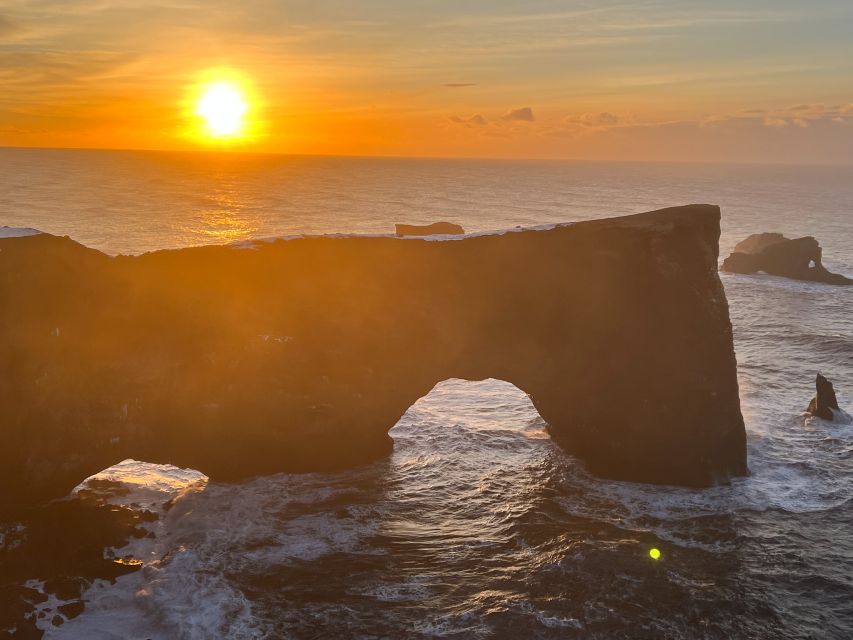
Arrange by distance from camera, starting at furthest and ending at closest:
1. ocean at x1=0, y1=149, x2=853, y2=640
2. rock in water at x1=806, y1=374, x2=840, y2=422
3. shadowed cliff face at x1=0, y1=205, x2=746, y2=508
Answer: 1. rock in water at x1=806, y1=374, x2=840, y2=422
2. shadowed cliff face at x1=0, y1=205, x2=746, y2=508
3. ocean at x1=0, y1=149, x2=853, y2=640

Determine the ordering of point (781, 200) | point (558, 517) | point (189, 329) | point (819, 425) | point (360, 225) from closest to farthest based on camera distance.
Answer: point (558, 517)
point (189, 329)
point (819, 425)
point (360, 225)
point (781, 200)

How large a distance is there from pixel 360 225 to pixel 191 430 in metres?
89.2

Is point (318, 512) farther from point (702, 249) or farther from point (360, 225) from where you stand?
point (360, 225)

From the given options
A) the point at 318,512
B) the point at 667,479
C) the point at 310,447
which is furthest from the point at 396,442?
the point at 667,479

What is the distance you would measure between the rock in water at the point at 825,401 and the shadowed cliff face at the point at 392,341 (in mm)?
8375

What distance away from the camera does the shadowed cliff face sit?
74.5ft

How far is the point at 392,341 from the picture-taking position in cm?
2534

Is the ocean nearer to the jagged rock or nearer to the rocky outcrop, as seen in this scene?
the jagged rock

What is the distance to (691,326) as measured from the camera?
25.0 m

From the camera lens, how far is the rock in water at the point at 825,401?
101 feet

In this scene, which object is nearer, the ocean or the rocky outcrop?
the ocean

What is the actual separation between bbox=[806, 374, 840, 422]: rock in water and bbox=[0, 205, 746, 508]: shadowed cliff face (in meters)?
8.38

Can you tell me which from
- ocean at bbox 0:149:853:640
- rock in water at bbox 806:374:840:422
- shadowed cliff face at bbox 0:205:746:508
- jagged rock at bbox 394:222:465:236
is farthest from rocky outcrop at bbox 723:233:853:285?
shadowed cliff face at bbox 0:205:746:508

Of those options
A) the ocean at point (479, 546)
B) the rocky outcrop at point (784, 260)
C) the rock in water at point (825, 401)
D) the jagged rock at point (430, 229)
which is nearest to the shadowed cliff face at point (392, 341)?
the ocean at point (479, 546)
